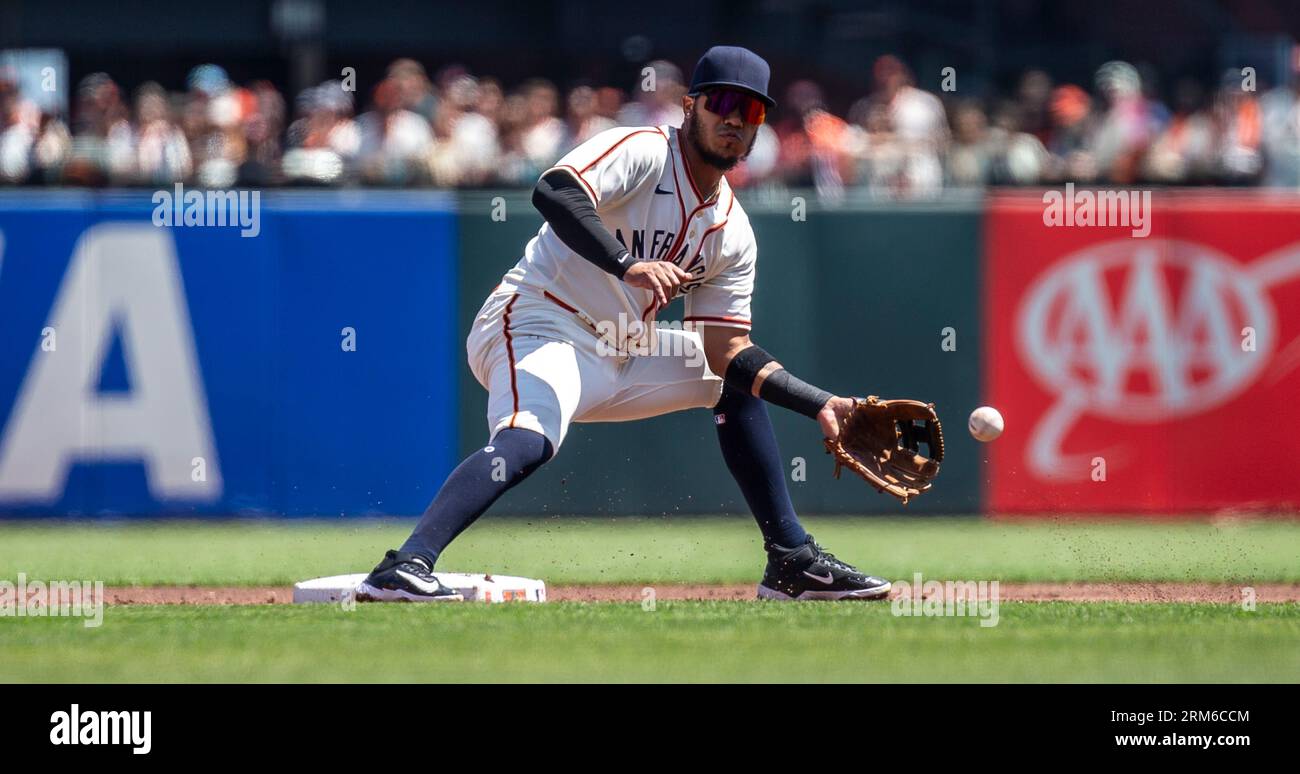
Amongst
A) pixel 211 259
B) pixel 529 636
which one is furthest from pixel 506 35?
pixel 529 636

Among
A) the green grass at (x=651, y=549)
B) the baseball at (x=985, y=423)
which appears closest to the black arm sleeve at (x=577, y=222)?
the baseball at (x=985, y=423)

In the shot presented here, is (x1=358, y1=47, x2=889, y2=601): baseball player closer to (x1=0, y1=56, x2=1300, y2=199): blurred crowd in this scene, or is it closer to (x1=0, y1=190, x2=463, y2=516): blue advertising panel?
Result: (x1=0, y1=190, x2=463, y2=516): blue advertising panel

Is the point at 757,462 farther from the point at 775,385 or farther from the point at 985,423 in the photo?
the point at 985,423

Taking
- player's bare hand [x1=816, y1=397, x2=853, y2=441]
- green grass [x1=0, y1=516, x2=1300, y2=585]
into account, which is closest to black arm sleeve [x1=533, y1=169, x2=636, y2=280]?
player's bare hand [x1=816, y1=397, x2=853, y2=441]

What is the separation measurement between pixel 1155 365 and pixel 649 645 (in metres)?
5.40

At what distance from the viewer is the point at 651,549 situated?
8297 millimetres

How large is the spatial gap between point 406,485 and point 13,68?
15.6 ft

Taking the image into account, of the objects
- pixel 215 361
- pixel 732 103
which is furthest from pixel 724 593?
pixel 215 361

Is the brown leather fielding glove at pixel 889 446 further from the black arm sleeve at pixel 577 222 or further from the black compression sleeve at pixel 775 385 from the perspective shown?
the black arm sleeve at pixel 577 222

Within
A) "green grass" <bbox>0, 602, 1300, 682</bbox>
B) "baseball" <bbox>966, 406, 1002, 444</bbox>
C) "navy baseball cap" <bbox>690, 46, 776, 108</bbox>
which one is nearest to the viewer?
"green grass" <bbox>0, 602, 1300, 682</bbox>

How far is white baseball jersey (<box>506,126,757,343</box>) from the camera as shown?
5.64m

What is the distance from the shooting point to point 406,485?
9156 mm

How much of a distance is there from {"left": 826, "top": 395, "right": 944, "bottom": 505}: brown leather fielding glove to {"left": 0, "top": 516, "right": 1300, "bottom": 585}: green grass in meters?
1.38

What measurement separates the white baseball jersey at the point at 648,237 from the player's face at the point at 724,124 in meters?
0.10
